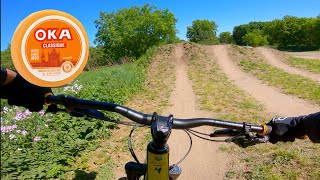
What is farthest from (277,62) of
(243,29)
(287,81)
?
(243,29)

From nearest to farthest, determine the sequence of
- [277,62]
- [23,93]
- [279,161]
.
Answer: [23,93]
[279,161]
[277,62]

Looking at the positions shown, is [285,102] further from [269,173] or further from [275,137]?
[275,137]

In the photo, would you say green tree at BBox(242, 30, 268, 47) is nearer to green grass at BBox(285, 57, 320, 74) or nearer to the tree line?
the tree line

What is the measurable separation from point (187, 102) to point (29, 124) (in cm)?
583

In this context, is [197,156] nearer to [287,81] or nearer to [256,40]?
[287,81]

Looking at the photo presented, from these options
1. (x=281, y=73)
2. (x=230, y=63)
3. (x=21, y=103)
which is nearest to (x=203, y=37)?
(x=230, y=63)

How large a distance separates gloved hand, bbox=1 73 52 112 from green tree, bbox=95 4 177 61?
172 ft

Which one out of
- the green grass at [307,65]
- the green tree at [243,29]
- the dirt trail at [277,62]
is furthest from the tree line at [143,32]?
the green grass at [307,65]

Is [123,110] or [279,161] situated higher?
[123,110]

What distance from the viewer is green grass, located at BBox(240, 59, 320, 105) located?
9.89 metres

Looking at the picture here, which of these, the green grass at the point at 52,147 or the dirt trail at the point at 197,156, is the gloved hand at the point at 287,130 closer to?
the dirt trail at the point at 197,156

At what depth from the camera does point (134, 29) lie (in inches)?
2116

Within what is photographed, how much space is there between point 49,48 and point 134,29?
54.1 metres

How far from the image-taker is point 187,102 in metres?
10.3
